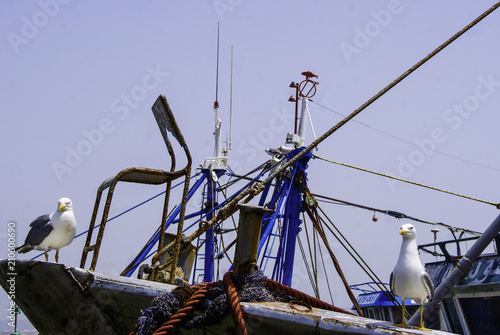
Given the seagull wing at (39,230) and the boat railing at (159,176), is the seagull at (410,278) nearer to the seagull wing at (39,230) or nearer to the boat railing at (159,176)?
the boat railing at (159,176)

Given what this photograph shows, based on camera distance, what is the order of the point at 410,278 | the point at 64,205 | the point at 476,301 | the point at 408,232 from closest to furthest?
the point at 410,278 < the point at 408,232 < the point at 64,205 < the point at 476,301

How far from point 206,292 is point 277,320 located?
502 mm

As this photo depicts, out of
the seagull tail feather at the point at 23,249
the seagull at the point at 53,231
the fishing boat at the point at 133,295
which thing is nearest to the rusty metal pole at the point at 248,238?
the fishing boat at the point at 133,295

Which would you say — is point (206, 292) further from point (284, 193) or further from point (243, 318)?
point (284, 193)

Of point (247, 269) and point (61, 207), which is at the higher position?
point (61, 207)

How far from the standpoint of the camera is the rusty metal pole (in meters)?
3.87

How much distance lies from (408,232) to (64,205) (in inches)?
125

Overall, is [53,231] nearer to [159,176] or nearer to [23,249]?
[23,249]

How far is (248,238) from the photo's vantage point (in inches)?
154

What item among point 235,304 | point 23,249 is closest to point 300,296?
point 235,304

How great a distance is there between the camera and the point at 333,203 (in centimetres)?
1441

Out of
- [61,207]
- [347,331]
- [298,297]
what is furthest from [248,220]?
[61,207]

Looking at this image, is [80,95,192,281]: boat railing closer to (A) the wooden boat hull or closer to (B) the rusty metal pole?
(A) the wooden boat hull

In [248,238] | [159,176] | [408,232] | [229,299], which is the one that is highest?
[159,176]
